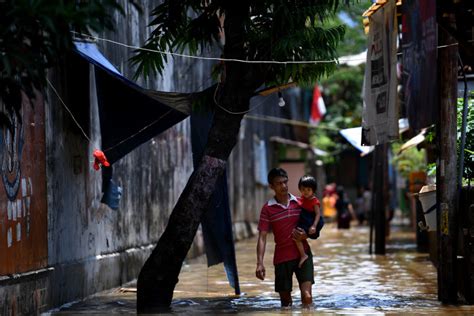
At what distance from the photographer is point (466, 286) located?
10.2 m

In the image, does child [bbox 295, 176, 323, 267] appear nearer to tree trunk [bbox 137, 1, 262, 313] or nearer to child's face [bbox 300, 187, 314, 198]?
child's face [bbox 300, 187, 314, 198]

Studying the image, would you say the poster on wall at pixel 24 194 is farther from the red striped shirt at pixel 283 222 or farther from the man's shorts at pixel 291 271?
the man's shorts at pixel 291 271

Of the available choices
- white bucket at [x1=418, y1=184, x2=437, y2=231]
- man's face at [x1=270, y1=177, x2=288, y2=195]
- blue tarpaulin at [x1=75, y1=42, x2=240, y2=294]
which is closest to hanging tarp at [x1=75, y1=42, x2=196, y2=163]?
blue tarpaulin at [x1=75, y1=42, x2=240, y2=294]

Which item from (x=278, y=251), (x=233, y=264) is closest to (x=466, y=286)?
(x=278, y=251)

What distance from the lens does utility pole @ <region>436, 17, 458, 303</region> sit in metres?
10.1

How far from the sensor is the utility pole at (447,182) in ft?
33.0

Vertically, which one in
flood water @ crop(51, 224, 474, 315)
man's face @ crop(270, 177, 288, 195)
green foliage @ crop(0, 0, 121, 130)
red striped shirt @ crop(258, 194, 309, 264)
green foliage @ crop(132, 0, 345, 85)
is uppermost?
green foliage @ crop(132, 0, 345, 85)

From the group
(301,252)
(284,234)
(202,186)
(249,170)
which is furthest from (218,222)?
(249,170)

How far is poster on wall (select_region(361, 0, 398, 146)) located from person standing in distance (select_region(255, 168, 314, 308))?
172cm

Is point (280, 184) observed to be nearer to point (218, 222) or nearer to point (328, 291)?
point (218, 222)

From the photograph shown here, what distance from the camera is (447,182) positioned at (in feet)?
33.4

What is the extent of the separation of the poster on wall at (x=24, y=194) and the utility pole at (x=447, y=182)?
4.51m

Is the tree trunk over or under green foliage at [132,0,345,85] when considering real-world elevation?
under

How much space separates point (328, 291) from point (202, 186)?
3.21m
